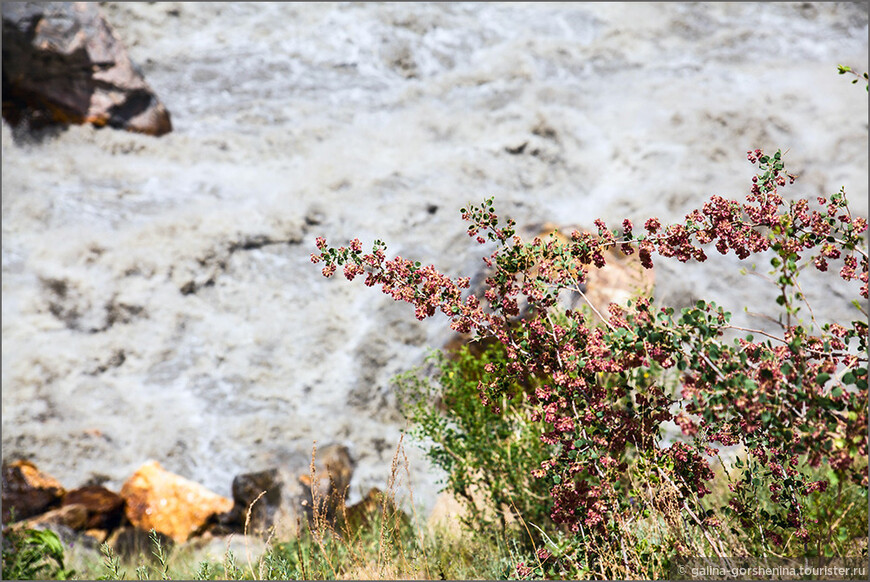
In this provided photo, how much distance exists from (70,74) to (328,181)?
11.9ft

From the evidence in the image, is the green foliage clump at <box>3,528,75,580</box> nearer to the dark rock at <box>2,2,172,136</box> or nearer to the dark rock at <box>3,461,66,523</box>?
the dark rock at <box>3,461,66,523</box>

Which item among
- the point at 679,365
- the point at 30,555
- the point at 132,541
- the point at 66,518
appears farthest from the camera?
the point at 66,518

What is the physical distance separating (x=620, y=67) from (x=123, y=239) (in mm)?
7214

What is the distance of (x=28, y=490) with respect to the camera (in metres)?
5.73

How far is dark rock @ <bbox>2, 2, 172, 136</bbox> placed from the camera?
8.28 m

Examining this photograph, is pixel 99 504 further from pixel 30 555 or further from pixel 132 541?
pixel 30 555

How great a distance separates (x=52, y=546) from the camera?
414 centimetres

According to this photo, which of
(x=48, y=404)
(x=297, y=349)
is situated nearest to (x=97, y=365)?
(x=48, y=404)

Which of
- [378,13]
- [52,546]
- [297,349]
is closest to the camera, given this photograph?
[52,546]

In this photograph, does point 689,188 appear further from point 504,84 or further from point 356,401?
point 356,401

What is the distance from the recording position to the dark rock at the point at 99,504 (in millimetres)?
5621

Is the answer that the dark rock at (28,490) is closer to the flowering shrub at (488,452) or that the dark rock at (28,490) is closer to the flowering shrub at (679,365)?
the flowering shrub at (488,452)

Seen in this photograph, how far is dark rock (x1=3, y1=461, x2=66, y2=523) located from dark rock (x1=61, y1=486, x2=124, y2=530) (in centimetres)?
13

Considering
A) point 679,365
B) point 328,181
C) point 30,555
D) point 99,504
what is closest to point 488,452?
point 679,365
